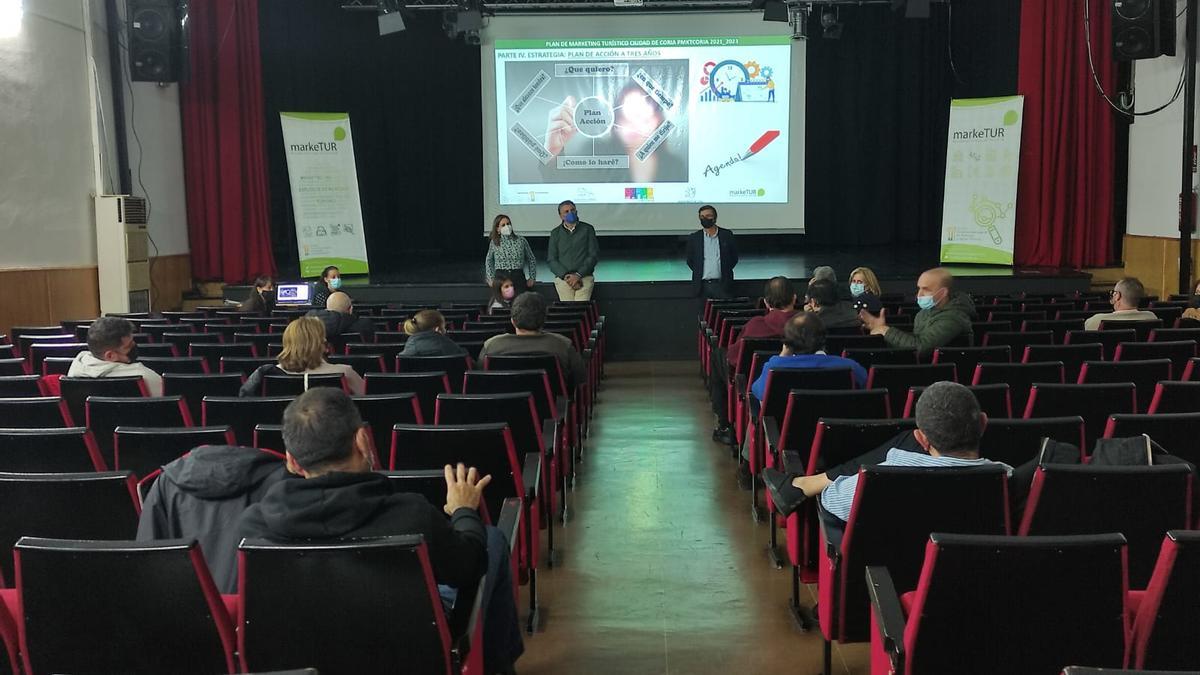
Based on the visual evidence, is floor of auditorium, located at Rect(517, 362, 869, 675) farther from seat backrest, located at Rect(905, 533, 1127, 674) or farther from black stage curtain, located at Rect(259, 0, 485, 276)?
black stage curtain, located at Rect(259, 0, 485, 276)

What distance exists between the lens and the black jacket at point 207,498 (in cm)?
261

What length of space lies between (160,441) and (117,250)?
28.0ft

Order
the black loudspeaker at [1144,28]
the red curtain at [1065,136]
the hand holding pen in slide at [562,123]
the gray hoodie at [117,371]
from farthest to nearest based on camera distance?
the hand holding pen in slide at [562,123], the red curtain at [1065,136], the black loudspeaker at [1144,28], the gray hoodie at [117,371]

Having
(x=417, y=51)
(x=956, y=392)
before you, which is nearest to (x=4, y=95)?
(x=417, y=51)

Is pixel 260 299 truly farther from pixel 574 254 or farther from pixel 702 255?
pixel 702 255

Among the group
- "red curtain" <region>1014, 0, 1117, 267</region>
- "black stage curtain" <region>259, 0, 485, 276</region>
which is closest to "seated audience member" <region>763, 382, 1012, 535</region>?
"red curtain" <region>1014, 0, 1117, 267</region>

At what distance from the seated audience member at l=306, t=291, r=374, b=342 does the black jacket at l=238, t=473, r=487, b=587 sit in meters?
3.88

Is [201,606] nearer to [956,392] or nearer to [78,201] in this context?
[956,392]

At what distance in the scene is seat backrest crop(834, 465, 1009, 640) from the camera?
2703mm

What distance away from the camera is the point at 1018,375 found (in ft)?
15.8

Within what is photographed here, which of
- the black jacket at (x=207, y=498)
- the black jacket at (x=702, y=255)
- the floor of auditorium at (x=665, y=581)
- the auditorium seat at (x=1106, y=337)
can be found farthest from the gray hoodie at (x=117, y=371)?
the black jacket at (x=702, y=255)

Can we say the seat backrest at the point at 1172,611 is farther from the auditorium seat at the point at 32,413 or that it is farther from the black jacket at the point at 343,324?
the black jacket at the point at 343,324

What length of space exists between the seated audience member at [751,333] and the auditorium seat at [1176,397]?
2.26 m

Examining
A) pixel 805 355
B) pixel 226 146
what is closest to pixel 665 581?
pixel 805 355
